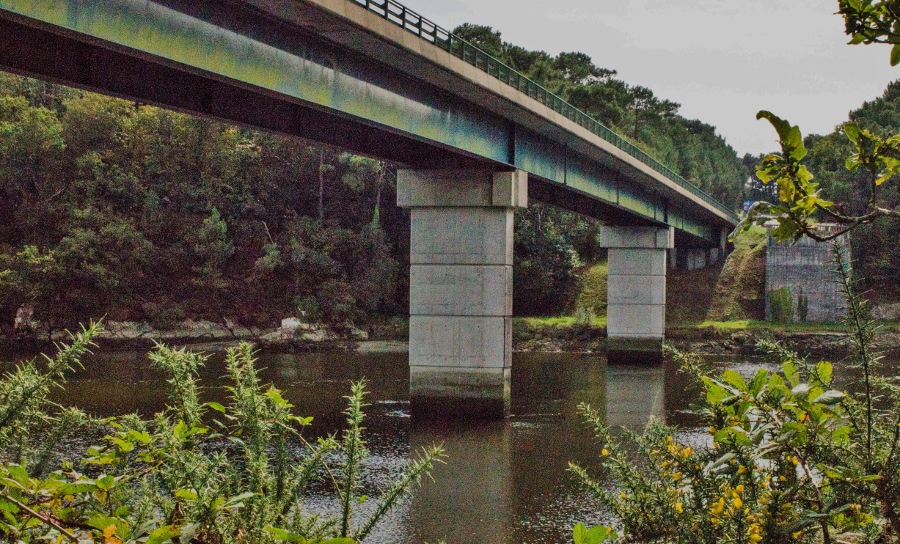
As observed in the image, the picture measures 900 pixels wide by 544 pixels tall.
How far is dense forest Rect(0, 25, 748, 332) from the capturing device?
5788 centimetres

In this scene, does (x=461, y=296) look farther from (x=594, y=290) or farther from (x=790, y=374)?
(x=594, y=290)

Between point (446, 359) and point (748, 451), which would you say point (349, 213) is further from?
point (748, 451)

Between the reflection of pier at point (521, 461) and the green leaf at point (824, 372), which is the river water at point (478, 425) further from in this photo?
the green leaf at point (824, 372)

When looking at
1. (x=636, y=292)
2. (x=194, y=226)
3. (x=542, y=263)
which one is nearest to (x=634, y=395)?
(x=636, y=292)

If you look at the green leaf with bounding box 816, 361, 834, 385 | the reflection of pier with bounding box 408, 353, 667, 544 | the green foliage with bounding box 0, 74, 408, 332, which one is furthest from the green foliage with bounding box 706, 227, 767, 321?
the green leaf with bounding box 816, 361, 834, 385

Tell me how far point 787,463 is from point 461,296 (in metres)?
24.8

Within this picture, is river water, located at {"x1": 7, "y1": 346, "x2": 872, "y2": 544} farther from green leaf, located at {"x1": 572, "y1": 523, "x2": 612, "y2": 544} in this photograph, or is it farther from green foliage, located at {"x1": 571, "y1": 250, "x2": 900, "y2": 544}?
green leaf, located at {"x1": 572, "y1": 523, "x2": 612, "y2": 544}

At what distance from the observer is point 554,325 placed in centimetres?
6250

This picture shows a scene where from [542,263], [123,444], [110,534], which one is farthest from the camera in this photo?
[542,263]

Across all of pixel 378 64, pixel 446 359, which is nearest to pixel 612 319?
pixel 446 359

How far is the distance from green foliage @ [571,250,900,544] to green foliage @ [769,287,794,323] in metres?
62.1

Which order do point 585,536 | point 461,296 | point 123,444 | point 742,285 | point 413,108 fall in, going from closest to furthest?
point 585,536, point 123,444, point 413,108, point 461,296, point 742,285

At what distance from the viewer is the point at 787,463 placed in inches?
148

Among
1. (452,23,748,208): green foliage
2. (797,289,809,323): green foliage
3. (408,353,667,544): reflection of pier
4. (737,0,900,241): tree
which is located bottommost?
(408,353,667,544): reflection of pier
